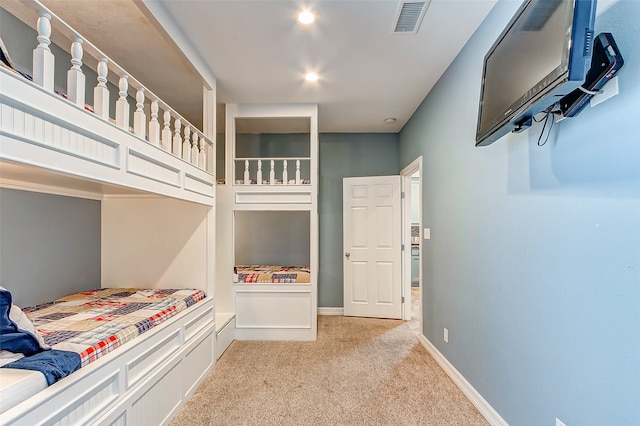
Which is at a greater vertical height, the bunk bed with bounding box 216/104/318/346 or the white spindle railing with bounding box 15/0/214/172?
the white spindle railing with bounding box 15/0/214/172

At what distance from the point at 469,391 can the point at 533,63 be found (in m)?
2.20

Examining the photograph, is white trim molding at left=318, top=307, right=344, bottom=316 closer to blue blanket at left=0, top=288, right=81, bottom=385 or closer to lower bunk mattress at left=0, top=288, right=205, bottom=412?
lower bunk mattress at left=0, top=288, right=205, bottom=412

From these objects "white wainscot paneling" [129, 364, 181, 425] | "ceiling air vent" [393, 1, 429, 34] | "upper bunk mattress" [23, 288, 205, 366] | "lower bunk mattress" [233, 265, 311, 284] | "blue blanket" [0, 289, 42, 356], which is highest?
"ceiling air vent" [393, 1, 429, 34]

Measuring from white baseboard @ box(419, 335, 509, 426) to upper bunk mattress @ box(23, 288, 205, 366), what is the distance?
2.25m

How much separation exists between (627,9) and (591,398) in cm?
154

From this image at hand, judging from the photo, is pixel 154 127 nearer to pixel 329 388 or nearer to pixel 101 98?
pixel 101 98

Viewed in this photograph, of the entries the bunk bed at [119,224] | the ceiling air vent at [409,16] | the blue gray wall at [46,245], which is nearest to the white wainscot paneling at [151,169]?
the bunk bed at [119,224]

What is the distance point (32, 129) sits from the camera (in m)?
1.09

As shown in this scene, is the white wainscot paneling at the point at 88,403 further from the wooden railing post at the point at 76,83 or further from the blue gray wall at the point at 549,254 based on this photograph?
the blue gray wall at the point at 549,254

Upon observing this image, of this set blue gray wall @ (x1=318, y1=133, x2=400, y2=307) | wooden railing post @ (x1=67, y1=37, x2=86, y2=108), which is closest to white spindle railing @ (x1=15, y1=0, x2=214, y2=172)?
wooden railing post @ (x1=67, y1=37, x2=86, y2=108)

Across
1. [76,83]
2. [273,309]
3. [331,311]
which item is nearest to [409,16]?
[76,83]

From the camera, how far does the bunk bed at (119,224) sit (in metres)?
1.13

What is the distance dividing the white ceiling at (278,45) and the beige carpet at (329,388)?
266 cm

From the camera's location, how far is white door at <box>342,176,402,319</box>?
433 cm
